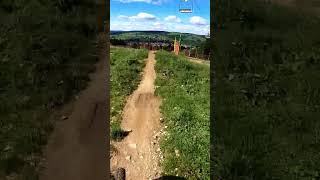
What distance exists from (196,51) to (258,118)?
7.54 ft

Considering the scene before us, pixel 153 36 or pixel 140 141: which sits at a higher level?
pixel 153 36

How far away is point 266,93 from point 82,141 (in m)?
6.15

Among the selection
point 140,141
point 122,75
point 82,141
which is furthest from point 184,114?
point 122,75

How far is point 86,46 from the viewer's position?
46.6 feet

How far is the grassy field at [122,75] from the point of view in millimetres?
12302

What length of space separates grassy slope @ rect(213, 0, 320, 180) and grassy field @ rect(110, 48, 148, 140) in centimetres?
238

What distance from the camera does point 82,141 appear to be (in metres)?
10.3

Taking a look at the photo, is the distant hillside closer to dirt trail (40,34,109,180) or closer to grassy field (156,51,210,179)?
dirt trail (40,34,109,180)

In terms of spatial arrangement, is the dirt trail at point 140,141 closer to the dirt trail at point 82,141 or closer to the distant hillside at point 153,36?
the dirt trail at point 82,141

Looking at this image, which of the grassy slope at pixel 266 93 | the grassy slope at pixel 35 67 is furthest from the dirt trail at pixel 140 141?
the grassy slope at pixel 35 67

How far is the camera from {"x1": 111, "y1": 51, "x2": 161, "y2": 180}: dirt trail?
33.3 feet

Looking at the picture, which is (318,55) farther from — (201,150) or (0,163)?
(0,163)

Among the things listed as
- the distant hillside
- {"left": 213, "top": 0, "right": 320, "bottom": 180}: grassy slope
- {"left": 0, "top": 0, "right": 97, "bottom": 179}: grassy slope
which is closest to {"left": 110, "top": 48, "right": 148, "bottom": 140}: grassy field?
{"left": 0, "top": 0, "right": 97, "bottom": 179}: grassy slope

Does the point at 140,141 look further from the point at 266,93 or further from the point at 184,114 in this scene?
the point at 266,93
